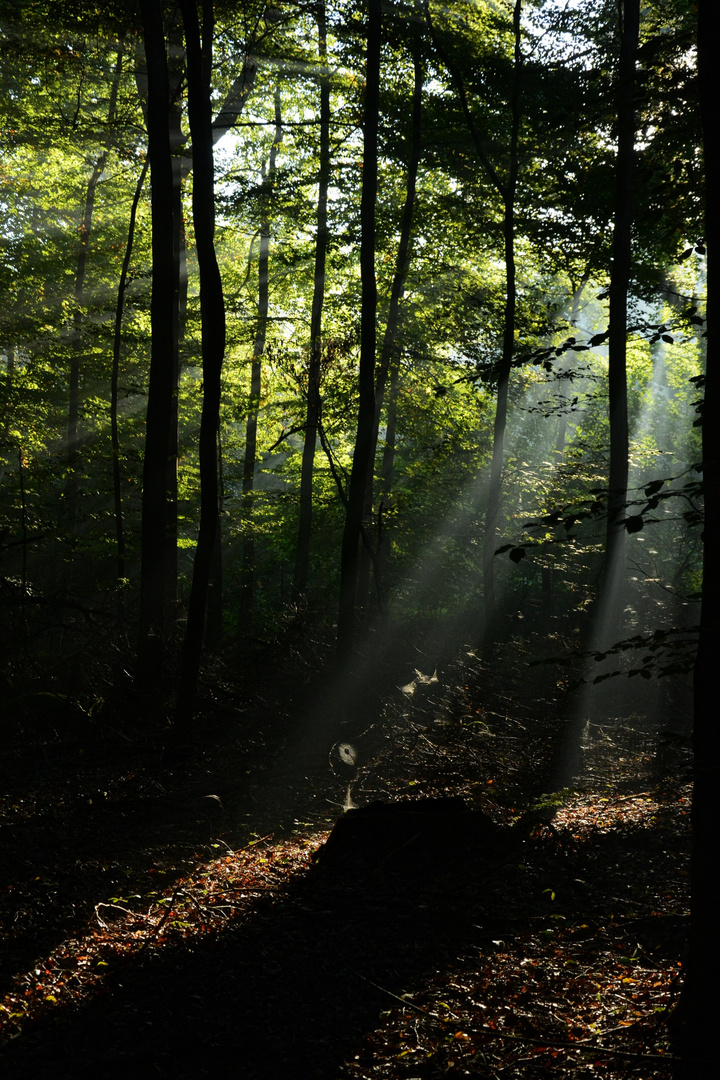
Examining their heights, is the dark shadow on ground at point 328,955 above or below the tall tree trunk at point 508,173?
below

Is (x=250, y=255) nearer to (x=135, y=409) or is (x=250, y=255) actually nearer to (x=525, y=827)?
(x=135, y=409)

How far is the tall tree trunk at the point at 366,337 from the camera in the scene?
11.2 metres

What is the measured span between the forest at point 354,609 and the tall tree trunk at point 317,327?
10 centimetres

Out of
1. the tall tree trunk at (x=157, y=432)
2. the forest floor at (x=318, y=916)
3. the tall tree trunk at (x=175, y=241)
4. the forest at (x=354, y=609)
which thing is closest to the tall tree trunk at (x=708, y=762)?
the forest at (x=354, y=609)

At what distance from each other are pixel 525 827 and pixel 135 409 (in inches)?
838

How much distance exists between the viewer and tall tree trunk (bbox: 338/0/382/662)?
11.2m

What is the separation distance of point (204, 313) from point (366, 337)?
12.0 ft

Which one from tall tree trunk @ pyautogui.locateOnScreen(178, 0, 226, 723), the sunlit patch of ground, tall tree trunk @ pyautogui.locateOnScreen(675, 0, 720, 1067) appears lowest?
the sunlit patch of ground

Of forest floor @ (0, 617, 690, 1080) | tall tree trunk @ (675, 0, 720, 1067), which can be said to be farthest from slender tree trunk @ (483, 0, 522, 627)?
tall tree trunk @ (675, 0, 720, 1067)

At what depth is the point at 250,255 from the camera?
21656mm

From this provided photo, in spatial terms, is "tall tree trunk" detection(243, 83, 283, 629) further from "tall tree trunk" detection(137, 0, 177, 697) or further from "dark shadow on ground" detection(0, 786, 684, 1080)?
"dark shadow on ground" detection(0, 786, 684, 1080)

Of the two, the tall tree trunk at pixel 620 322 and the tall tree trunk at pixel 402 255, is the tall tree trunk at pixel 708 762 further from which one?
the tall tree trunk at pixel 402 255

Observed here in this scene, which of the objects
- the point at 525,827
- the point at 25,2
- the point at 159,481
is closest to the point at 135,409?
the point at 25,2

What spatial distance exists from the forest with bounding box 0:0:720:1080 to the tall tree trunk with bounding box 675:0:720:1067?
0.05 feet
